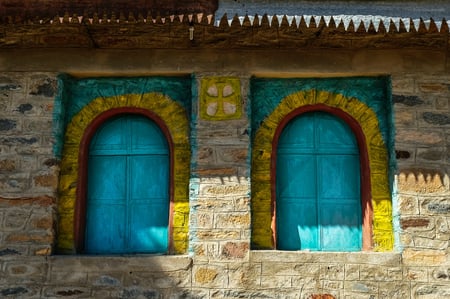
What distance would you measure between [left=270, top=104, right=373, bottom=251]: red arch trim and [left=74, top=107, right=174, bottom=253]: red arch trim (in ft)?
3.09

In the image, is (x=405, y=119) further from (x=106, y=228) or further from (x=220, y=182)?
(x=106, y=228)

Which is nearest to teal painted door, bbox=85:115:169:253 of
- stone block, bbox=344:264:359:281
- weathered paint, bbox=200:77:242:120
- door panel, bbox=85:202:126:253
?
door panel, bbox=85:202:126:253

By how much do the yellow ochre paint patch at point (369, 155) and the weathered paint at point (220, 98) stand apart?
0.33 m

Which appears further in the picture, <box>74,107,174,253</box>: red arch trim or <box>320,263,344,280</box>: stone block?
A: <box>74,107,174,253</box>: red arch trim

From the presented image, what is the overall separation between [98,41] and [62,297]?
235 centimetres

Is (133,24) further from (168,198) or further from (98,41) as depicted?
(168,198)

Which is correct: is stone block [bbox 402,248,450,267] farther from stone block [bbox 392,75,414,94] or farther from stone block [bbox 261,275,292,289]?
stone block [bbox 392,75,414,94]

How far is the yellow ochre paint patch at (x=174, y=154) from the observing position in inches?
247

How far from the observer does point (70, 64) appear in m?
6.52

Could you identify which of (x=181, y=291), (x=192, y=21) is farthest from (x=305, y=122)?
(x=181, y=291)

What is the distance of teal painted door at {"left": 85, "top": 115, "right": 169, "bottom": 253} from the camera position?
250 inches

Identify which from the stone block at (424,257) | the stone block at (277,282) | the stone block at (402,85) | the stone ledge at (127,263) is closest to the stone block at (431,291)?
the stone block at (424,257)

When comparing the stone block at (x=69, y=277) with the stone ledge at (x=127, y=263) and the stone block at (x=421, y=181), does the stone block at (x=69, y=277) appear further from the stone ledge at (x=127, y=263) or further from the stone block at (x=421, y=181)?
the stone block at (x=421, y=181)

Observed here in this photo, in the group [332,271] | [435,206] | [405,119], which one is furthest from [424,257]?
[405,119]
